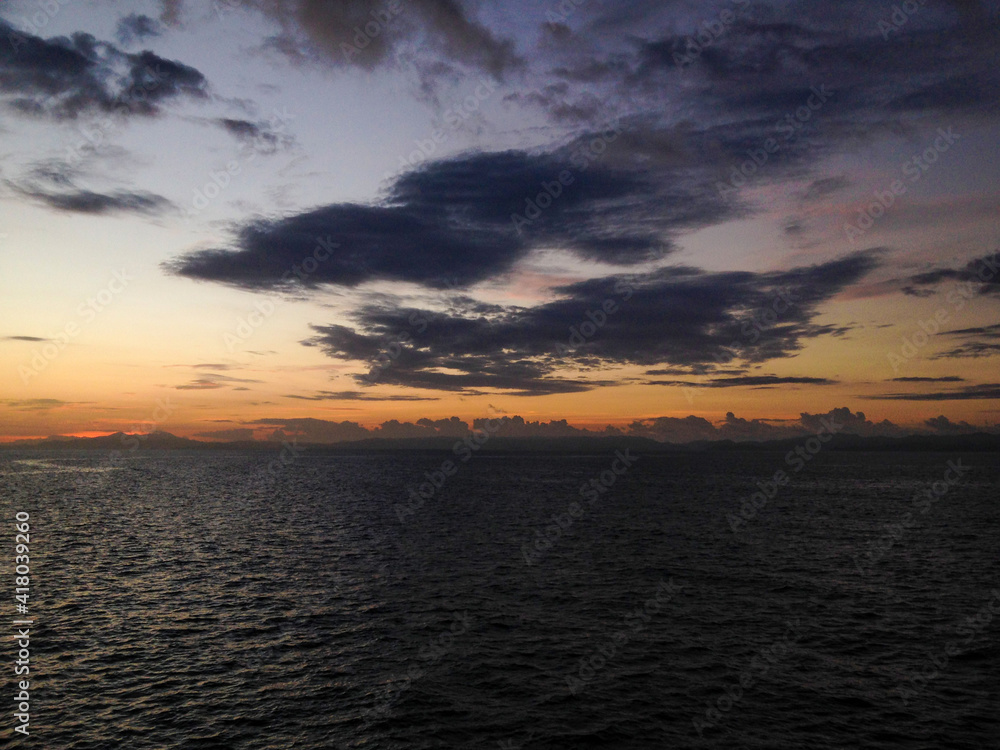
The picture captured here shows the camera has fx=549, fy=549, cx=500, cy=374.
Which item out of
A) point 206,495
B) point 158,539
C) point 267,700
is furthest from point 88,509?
point 267,700

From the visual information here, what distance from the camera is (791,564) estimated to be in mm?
58344

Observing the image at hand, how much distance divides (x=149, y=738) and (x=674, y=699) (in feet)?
83.5

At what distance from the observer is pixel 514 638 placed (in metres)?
37.2

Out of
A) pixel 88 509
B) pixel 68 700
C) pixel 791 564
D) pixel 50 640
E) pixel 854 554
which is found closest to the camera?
pixel 68 700

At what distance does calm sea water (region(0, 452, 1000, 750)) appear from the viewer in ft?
86.4

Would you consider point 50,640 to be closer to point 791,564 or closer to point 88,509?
point 791,564

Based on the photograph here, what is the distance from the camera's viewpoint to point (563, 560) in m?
59.8

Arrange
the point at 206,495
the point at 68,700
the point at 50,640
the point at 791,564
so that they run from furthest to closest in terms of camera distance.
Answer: the point at 206,495
the point at 791,564
the point at 50,640
the point at 68,700

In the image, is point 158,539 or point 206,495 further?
point 206,495

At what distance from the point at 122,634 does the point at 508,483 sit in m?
140

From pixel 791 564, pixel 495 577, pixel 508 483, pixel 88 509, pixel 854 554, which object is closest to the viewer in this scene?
pixel 495 577

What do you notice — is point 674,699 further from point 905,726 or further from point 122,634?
point 122,634

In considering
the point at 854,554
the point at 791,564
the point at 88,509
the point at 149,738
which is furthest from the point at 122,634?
the point at 88,509

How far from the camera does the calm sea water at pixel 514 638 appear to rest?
26328 mm
